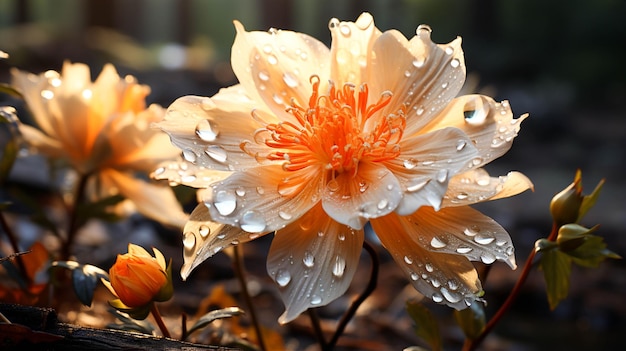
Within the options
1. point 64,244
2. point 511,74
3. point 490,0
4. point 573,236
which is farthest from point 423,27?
point 490,0

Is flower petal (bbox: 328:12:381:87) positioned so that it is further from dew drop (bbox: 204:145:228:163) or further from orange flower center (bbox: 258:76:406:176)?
dew drop (bbox: 204:145:228:163)

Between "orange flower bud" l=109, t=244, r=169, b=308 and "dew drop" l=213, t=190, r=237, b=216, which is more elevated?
"dew drop" l=213, t=190, r=237, b=216

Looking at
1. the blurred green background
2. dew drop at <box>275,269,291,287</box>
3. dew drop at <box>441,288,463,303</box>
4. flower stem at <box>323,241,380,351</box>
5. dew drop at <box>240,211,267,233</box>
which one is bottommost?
the blurred green background

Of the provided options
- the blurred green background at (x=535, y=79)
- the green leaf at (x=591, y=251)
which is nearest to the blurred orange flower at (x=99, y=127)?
the green leaf at (x=591, y=251)

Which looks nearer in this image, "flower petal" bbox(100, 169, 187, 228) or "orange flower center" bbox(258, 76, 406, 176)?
"orange flower center" bbox(258, 76, 406, 176)

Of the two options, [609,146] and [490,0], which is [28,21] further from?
[609,146]

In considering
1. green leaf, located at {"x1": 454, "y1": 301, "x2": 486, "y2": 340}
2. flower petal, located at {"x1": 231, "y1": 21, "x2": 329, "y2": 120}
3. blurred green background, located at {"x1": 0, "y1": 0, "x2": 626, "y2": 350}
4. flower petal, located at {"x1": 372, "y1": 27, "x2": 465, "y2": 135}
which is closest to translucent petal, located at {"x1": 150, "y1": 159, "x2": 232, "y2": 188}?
flower petal, located at {"x1": 231, "y1": 21, "x2": 329, "y2": 120}
